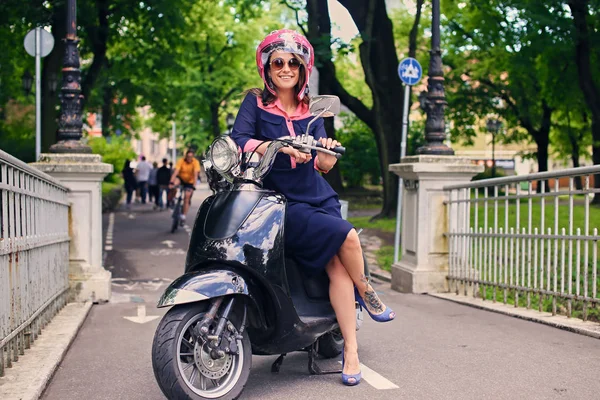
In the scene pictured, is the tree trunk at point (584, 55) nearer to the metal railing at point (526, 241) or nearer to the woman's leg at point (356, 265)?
the metal railing at point (526, 241)

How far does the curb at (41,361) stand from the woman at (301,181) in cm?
168

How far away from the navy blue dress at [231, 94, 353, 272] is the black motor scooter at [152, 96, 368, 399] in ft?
0.43

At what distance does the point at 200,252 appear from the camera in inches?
182

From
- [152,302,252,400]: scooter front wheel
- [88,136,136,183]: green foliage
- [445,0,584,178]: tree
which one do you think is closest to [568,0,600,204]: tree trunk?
[445,0,584,178]: tree

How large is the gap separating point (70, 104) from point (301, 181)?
5.44 meters

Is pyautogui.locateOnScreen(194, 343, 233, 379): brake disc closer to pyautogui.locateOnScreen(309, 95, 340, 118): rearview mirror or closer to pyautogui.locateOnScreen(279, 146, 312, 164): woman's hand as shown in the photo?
pyautogui.locateOnScreen(279, 146, 312, 164): woman's hand

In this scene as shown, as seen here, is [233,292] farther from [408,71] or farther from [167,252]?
[167,252]

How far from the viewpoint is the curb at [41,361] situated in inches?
190

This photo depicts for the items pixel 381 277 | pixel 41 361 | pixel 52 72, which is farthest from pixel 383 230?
pixel 41 361

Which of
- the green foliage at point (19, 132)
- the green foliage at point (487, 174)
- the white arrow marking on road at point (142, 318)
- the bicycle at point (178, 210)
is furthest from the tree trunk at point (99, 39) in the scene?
the green foliage at point (487, 174)

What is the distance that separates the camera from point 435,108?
1048cm

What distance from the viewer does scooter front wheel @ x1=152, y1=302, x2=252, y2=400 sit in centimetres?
423

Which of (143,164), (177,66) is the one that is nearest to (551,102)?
(177,66)

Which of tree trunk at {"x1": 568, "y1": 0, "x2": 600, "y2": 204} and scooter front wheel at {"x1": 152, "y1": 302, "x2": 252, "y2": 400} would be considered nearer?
scooter front wheel at {"x1": 152, "y1": 302, "x2": 252, "y2": 400}
